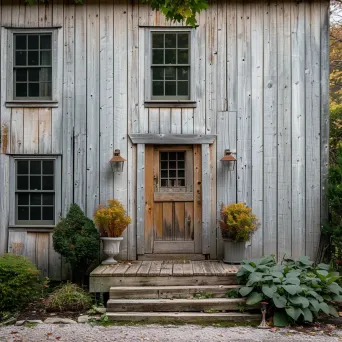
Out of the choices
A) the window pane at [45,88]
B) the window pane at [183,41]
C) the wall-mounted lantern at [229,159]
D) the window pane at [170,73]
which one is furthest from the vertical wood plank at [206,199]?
the window pane at [45,88]

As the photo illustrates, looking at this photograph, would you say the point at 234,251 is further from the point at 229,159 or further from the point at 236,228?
the point at 229,159

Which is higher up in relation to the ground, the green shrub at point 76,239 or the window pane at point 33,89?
the window pane at point 33,89

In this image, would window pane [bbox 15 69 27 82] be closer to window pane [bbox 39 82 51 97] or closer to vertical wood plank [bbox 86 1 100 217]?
window pane [bbox 39 82 51 97]

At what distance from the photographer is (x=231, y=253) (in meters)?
9.11

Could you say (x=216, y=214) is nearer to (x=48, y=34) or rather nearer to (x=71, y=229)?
(x=71, y=229)

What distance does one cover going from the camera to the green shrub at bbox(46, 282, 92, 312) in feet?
26.8

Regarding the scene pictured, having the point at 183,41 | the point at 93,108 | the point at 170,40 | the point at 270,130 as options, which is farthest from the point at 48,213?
the point at 270,130

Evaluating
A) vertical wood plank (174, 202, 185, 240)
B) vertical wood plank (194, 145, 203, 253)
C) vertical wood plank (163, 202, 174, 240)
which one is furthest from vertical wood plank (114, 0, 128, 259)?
vertical wood plank (194, 145, 203, 253)

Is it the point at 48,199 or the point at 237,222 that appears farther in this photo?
the point at 48,199

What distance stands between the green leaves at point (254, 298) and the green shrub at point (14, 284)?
365cm

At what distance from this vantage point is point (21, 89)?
9.91 metres

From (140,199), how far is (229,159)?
1.92 meters

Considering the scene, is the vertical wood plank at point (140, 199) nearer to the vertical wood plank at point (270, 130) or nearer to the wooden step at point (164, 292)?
the wooden step at point (164, 292)

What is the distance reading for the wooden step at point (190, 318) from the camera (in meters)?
7.54
